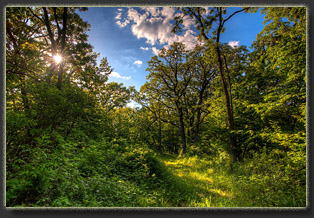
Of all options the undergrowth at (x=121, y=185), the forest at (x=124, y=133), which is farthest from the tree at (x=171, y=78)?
the undergrowth at (x=121, y=185)

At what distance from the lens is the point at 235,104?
7.15m

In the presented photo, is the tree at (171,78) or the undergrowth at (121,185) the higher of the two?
the tree at (171,78)

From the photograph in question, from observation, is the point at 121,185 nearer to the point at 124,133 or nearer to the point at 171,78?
the point at 124,133

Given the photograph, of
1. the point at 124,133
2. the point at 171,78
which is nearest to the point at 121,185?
the point at 124,133

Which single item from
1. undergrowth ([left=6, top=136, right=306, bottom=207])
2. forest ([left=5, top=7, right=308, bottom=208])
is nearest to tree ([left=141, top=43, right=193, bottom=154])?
forest ([left=5, top=7, right=308, bottom=208])

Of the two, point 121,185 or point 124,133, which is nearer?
point 121,185

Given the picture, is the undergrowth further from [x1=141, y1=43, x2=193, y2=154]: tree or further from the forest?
[x1=141, y1=43, x2=193, y2=154]: tree

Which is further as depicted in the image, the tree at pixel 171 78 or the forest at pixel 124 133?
the tree at pixel 171 78

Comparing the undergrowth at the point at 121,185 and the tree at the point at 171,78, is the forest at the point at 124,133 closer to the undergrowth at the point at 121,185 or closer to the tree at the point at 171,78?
the undergrowth at the point at 121,185

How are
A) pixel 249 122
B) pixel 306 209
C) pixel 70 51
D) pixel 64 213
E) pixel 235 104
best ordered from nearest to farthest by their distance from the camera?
pixel 64 213 → pixel 306 209 → pixel 249 122 → pixel 70 51 → pixel 235 104

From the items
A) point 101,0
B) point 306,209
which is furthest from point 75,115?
point 306,209

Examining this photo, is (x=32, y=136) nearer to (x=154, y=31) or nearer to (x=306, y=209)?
(x=154, y=31)

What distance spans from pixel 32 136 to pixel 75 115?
1.54 m

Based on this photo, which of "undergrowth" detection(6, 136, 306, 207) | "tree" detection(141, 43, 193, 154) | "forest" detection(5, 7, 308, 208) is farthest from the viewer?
"tree" detection(141, 43, 193, 154)
